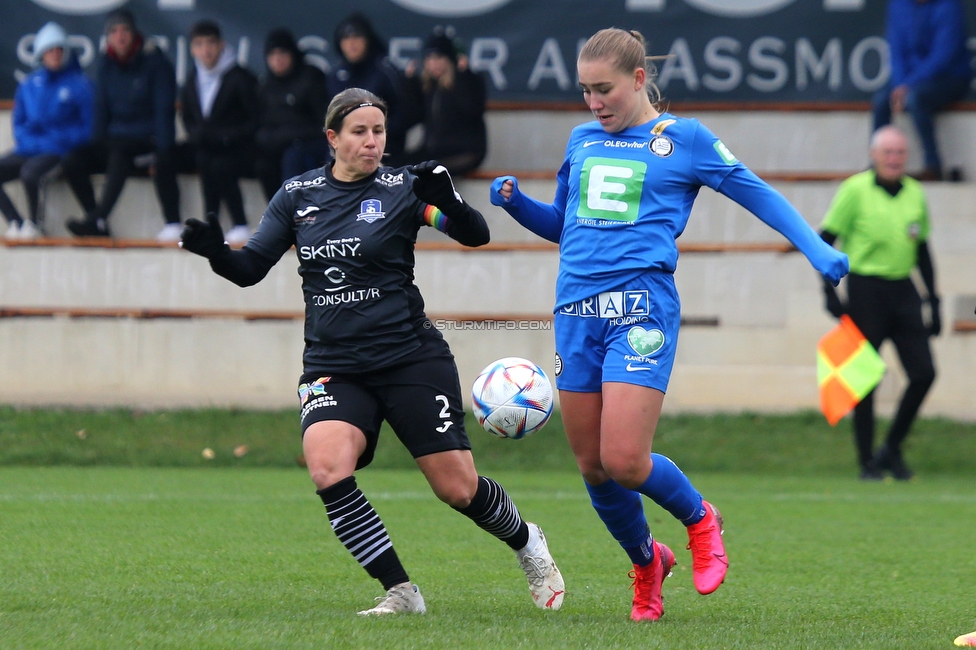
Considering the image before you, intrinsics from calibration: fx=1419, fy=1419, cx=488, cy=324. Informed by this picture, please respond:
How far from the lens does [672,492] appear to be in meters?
5.20

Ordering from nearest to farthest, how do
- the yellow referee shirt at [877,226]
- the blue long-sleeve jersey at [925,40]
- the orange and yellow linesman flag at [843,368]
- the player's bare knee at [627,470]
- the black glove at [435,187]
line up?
the player's bare knee at [627,470]
the black glove at [435,187]
the orange and yellow linesman flag at [843,368]
the yellow referee shirt at [877,226]
the blue long-sleeve jersey at [925,40]

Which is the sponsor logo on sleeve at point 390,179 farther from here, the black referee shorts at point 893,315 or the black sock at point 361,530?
the black referee shorts at point 893,315

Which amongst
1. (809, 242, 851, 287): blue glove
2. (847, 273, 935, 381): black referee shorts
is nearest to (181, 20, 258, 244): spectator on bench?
(847, 273, 935, 381): black referee shorts

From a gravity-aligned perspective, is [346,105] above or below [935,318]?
above

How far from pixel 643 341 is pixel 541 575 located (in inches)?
42.7

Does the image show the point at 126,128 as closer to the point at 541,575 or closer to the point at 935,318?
the point at 935,318

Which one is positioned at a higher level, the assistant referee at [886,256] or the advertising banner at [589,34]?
A: the advertising banner at [589,34]

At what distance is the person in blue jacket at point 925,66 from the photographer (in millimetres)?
13625

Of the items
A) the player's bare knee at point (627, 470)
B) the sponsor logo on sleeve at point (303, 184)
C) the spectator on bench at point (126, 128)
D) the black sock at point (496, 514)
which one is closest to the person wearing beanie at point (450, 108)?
the spectator on bench at point (126, 128)

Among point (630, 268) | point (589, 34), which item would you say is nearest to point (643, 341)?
point (630, 268)

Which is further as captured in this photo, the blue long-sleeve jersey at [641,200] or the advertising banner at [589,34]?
the advertising banner at [589,34]

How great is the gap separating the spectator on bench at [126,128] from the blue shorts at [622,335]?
382 inches

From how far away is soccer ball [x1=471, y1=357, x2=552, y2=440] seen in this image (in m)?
5.65

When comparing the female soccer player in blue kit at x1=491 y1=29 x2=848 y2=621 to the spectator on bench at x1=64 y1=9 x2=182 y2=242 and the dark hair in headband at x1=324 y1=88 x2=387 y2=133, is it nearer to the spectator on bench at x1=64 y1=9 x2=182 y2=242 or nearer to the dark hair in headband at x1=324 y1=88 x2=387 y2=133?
the dark hair in headband at x1=324 y1=88 x2=387 y2=133
